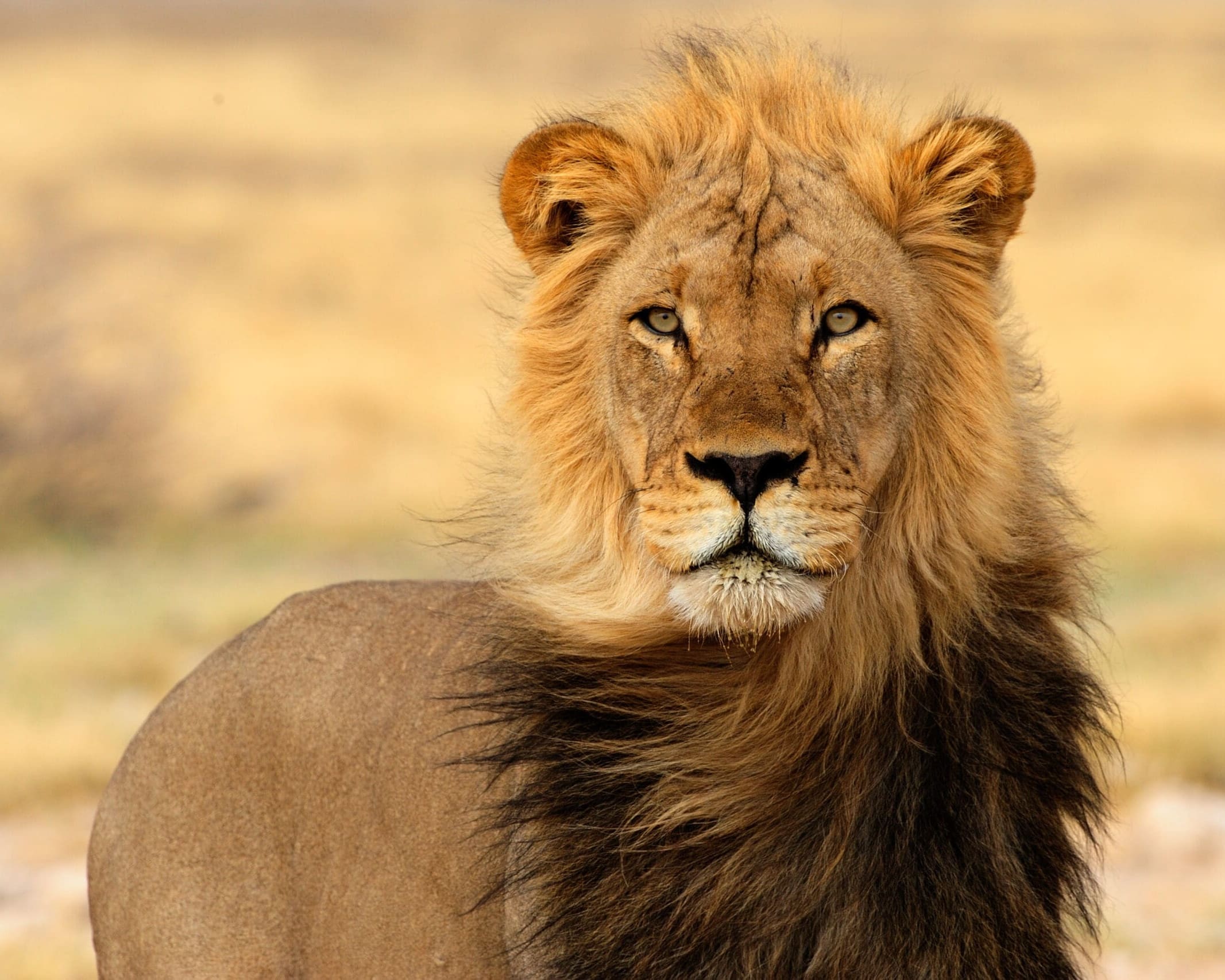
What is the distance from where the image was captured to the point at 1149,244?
84.9ft

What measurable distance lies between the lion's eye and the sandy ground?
3013 millimetres

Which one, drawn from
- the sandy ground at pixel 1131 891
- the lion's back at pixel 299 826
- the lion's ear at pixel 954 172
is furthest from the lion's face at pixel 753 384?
the sandy ground at pixel 1131 891

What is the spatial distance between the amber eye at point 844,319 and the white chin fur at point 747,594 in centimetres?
58

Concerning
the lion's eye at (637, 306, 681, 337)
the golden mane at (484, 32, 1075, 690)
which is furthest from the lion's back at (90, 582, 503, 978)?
the lion's eye at (637, 306, 681, 337)

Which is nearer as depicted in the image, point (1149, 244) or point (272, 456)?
point (272, 456)

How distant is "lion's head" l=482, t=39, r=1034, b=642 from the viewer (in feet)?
11.9

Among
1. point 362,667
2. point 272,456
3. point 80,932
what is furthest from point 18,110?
point 362,667

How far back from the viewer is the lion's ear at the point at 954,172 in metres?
4.14

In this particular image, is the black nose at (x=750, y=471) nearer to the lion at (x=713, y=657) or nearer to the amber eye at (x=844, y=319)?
the lion at (x=713, y=657)

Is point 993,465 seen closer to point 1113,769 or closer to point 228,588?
point 1113,769

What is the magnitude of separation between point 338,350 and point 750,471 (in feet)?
57.9

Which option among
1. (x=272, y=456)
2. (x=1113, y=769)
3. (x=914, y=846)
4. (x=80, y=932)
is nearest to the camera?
(x=914, y=846)

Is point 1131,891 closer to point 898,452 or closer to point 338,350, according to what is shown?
point 898,452

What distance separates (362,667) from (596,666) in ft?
2.61
